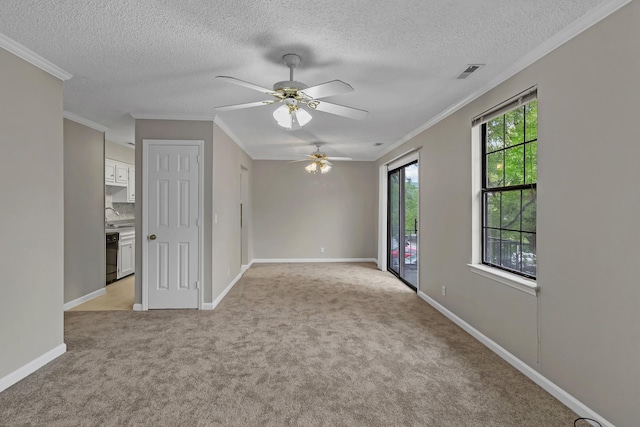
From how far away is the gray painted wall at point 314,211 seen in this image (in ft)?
25.4

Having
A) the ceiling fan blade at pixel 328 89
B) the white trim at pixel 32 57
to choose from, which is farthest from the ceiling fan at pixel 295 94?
the white trim at pixel 32 57

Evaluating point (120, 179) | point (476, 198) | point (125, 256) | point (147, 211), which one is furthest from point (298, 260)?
point (476, 198)

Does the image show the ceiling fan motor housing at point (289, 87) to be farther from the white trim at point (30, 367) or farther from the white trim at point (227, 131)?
the white trim at point (30, 367)

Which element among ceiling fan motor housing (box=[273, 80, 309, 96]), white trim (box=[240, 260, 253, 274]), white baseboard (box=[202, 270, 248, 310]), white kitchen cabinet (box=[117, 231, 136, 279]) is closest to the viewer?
ceiling fan motor housing (box=[273, 80, 309, 96])

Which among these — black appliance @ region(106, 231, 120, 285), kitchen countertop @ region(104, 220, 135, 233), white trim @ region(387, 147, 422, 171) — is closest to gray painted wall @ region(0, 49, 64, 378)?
kitchen countertop @ region(104, 220, 135, 233)

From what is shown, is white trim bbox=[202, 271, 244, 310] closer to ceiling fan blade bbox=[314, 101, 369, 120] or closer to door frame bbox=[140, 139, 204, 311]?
door frame bbox=[140, 139, 204, 311]

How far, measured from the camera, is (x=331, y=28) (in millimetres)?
2131

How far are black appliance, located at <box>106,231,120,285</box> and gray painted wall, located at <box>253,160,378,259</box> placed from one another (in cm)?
293

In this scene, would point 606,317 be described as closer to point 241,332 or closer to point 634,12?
point 634,12

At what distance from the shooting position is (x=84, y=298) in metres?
4.51

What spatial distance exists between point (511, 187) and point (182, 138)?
3.77m

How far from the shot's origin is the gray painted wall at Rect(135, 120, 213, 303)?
409 centimetres

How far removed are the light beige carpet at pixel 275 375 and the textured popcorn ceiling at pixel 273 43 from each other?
249cm

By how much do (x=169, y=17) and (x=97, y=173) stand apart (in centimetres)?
367
